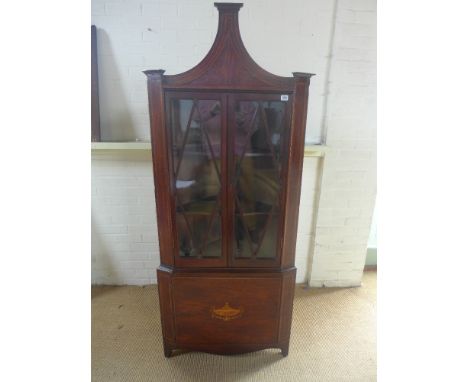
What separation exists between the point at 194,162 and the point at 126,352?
3.14 feet

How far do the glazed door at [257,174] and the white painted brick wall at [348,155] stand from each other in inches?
22.9

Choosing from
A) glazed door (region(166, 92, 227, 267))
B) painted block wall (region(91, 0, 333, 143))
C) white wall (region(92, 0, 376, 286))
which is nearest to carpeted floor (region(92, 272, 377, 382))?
white wall (region(92, 0, 376, 286))

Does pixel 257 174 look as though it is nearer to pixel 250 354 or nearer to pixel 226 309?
pixel 226 309

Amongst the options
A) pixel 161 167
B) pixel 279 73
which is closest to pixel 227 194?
pixel 161 167

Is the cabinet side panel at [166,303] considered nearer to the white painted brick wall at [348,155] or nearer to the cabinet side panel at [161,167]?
the cabinet side panel at [161,167]

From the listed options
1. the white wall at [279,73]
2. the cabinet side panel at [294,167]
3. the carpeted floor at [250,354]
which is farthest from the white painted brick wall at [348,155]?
the cabinet side panel at [294,167]

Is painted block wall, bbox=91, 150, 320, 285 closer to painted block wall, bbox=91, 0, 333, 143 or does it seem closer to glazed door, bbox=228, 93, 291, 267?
painted block wall, bbox=91, 0, 333, 143

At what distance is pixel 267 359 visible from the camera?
4.35 feet

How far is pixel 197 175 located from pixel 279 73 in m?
0.73

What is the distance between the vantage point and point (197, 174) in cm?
114

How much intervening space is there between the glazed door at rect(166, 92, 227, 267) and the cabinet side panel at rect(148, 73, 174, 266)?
0.02 m

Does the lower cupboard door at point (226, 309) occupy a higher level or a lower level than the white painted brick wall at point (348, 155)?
lower

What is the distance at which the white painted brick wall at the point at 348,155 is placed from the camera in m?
1.43
